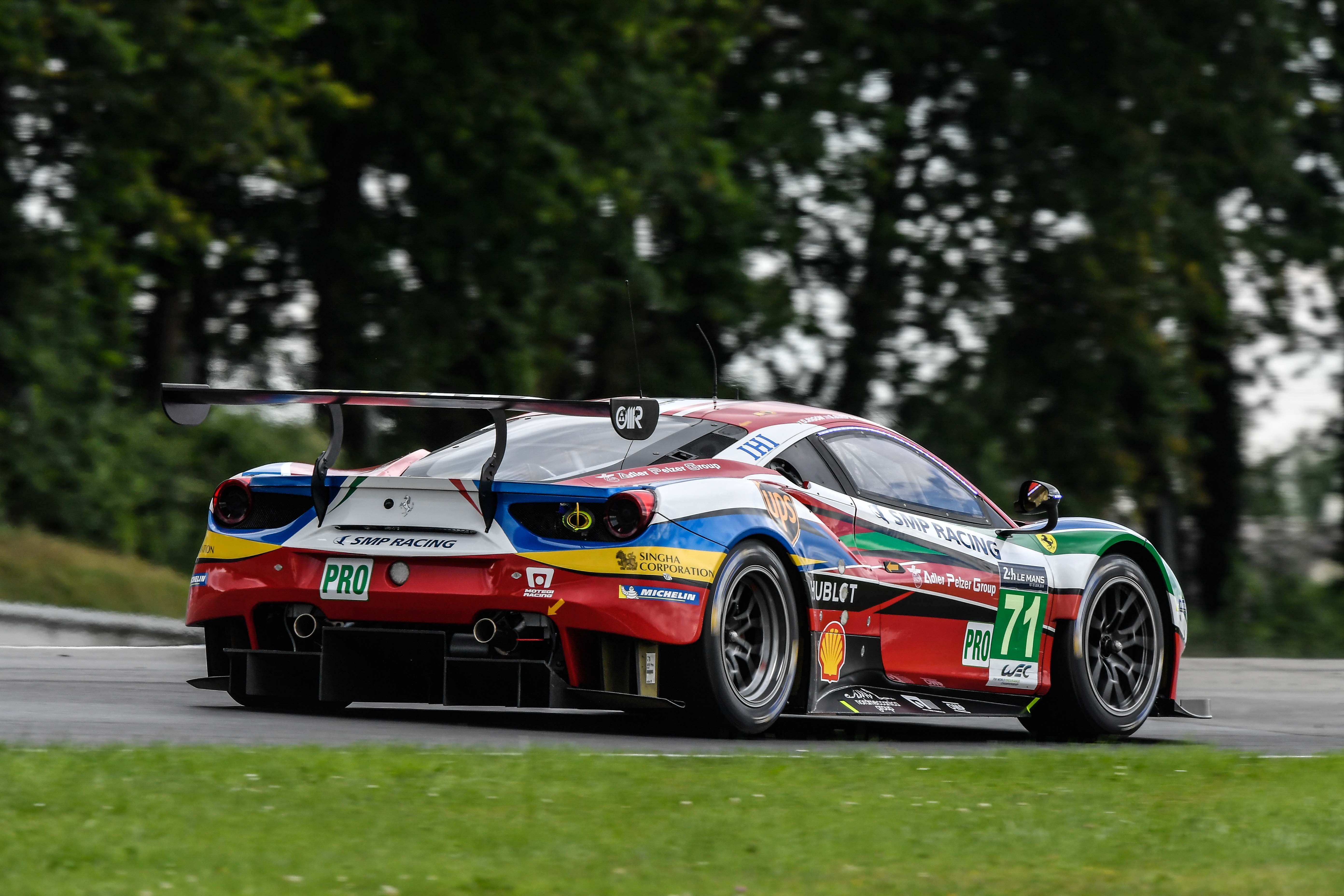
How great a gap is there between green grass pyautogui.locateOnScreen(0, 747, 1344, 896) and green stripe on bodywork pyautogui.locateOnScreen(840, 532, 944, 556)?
1.56 metres

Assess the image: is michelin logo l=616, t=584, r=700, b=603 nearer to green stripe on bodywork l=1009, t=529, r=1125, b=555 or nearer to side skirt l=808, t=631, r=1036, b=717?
side skirt l=808, t=631, r=1036, b=717

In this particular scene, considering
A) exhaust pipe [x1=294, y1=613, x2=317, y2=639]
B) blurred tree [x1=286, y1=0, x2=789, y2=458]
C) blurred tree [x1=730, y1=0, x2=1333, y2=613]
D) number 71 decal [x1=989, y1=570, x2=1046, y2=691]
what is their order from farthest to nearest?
blurred tree [x1=730, y1=0, x2=1333, y2=613] < blurred tree [x1=286, y1=0, x2=789, y2=458] < number 71 decal [x1=989, y1=570, x2=1046, y2=691] < exhaust pipe [x1=294, y1=613, x2=317, y2=639]

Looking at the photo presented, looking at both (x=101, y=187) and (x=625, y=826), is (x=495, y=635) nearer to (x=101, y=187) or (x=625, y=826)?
(x=625, y=826)

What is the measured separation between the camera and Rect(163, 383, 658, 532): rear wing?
7.41 meters

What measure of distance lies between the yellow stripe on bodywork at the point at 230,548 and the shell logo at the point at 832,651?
6.96ft

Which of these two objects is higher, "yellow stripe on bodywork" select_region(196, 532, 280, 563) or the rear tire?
"yellow stripe on bodywork" select_region(196, 532, 280, 563)

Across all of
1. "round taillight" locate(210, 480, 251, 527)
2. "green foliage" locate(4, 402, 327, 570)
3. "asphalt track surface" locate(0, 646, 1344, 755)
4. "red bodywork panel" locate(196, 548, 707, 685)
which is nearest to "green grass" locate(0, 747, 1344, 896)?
"asphalt track surface" locate(0, 646, 1344, 755)

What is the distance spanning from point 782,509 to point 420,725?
5.25ft

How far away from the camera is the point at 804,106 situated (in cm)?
2505

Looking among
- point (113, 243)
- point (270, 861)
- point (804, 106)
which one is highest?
point (804, 106)

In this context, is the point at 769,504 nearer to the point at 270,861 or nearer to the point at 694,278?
the point at 270,861

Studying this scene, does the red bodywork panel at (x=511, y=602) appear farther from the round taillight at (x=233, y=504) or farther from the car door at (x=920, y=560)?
the car door at (x=920, y=560)

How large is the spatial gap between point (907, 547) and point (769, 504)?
0.96m

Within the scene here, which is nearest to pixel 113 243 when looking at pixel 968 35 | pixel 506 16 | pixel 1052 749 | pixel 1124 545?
pixel 506 16
